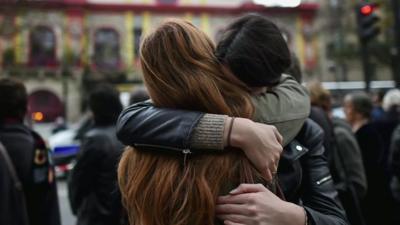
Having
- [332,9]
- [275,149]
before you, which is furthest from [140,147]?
[332,9]

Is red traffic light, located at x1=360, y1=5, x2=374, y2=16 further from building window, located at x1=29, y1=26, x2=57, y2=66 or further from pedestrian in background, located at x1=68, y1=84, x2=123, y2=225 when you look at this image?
building window, located at x1=29, y1=26, x2=57, y2=66

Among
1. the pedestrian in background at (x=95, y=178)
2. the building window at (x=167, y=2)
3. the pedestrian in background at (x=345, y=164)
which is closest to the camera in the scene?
the pedestrian in background at (x=345, y=164)

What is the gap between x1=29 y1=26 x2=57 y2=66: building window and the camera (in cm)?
3369


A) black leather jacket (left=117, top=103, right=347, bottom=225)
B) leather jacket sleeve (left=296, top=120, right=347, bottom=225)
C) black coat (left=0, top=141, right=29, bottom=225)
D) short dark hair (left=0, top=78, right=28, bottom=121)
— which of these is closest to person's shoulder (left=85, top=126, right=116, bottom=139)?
short dark hair (left=0, top=78, right=28, bottom=121)

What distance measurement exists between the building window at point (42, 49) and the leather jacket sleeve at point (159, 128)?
112 ft

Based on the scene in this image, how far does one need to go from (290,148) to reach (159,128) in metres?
0.47

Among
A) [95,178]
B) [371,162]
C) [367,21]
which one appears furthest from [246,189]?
[367,21]

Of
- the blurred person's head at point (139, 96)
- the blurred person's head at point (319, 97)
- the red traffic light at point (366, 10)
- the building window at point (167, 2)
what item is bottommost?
the building window at point (167, 2)

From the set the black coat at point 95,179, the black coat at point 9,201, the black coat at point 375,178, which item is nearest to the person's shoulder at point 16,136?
the black coat at point 9,201

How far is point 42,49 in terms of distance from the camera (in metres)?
33.9

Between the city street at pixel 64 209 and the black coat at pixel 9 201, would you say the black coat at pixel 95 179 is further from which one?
the city street at pixel 64 209

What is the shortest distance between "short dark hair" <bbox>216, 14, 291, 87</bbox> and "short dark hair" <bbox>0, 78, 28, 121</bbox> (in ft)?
6.76

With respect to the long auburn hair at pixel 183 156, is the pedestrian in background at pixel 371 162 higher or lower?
lower

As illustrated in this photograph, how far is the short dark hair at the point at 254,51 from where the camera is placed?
1417 millimetres
